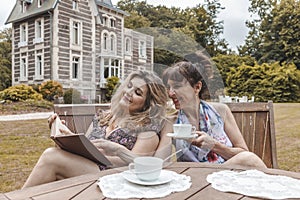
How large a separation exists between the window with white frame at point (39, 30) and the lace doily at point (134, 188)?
298 inches

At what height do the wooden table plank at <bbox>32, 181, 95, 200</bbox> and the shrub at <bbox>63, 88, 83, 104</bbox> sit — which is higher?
the shrub at <bbox>63, 88, 83, 104</bbox>

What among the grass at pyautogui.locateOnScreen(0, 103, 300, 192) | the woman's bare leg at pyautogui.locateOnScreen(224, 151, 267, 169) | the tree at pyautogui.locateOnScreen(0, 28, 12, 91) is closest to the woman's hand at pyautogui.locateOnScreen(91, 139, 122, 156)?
the woman's bare leg at pyautogui.locateOnScreen(224, 151, 267, 169)

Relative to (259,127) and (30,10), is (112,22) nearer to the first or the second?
(259,127)

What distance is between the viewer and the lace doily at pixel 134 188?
596 millimetres

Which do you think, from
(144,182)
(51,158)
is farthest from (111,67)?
(51,158)

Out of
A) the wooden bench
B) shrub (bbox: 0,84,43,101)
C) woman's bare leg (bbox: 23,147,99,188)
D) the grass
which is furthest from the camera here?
shrub (bbox: 0,84,43,101)

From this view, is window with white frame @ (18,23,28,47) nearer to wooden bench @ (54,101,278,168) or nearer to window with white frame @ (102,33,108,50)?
wooden bench @ (54,101,278,168)

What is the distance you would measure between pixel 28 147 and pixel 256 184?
273 cm

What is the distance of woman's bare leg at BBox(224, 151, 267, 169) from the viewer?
0.86m

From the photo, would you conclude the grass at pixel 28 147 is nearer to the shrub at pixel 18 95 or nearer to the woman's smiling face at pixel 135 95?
the woman's smiling face at pixel 135 95

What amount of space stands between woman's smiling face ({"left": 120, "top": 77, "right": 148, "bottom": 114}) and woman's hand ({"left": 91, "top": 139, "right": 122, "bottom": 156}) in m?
Result: 0.13

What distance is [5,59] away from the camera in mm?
10789

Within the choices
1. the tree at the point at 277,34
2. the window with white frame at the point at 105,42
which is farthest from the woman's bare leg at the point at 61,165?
the tree at the point at 277,34

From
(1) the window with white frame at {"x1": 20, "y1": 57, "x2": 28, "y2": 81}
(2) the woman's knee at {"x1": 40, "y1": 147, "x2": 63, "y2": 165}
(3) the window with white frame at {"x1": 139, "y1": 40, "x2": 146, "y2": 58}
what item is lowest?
(2) the woman's knee at {"x1": 40, "y1": 147, "x2": 63, "y2": 165}
